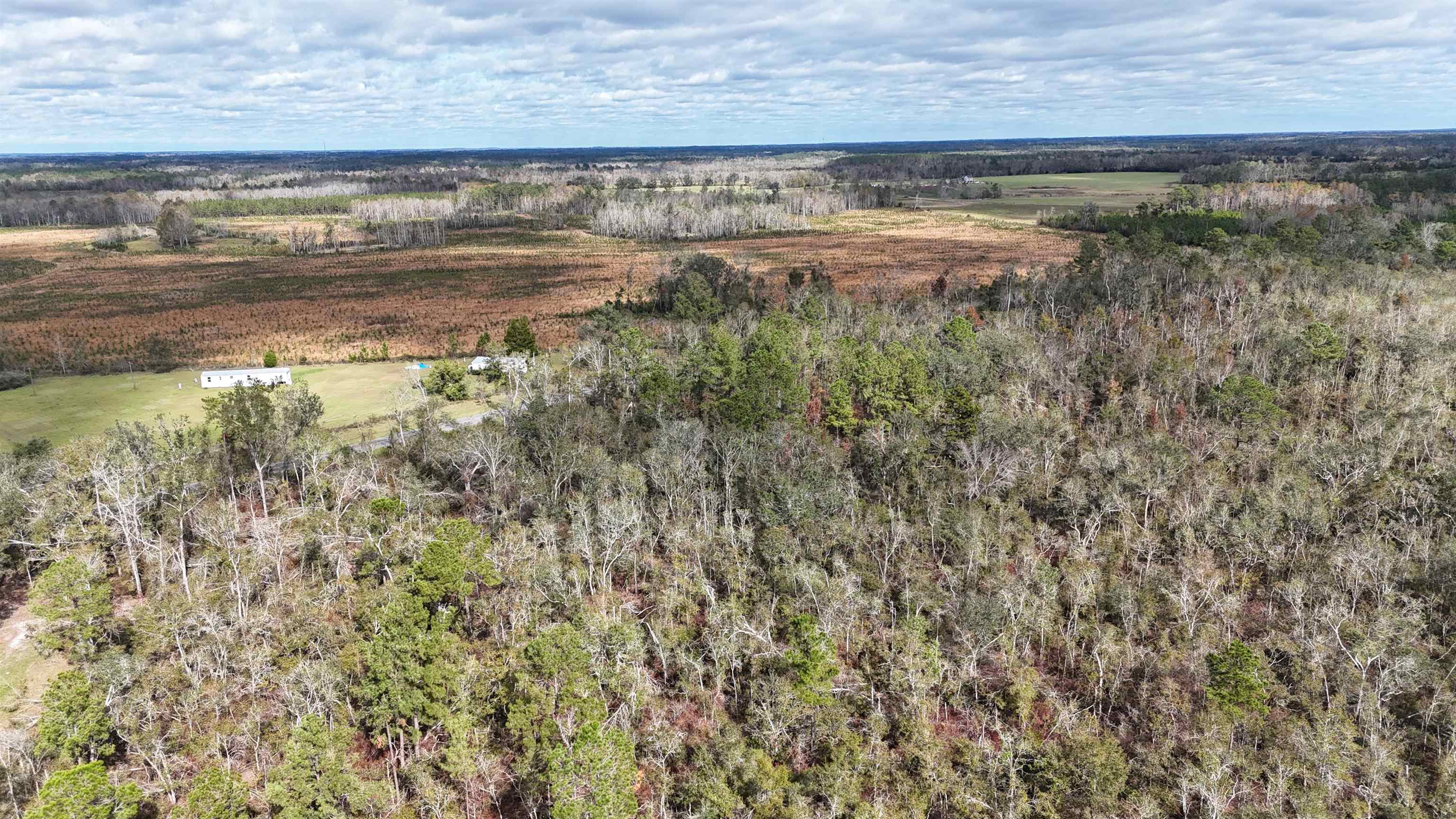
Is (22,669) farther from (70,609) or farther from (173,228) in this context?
(173,228)

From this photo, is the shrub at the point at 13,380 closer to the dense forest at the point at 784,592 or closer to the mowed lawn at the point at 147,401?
the mowed lawn at the point at 147,401

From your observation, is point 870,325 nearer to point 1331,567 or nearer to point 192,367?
point 1331,567

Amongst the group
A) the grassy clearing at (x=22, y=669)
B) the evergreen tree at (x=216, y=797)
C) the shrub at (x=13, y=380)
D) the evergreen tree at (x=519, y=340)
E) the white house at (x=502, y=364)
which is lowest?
the grassy clearing at (x=22, y=669)

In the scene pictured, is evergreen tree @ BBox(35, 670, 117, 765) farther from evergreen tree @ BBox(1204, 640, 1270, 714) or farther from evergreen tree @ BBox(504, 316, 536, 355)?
evergreen tree @ BBox(504, 316, 536, 355)

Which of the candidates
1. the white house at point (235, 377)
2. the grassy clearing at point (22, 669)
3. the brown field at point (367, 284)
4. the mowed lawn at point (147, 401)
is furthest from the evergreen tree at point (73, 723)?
the brown field at point (367, 284)

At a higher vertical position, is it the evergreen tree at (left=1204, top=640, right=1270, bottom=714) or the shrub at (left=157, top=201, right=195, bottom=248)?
the shrub at (left=157, top=201, right=195, bottom=248)

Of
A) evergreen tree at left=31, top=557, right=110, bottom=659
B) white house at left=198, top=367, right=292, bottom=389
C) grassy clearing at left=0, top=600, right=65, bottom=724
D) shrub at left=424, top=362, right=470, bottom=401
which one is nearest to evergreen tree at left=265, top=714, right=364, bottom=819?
grassy clearing at left=0, top=600, right=65, bottom=724

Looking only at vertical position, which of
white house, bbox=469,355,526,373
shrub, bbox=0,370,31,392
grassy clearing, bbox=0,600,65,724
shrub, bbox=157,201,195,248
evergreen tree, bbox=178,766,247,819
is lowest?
grassy clearing, bbox=0,600,65,724
